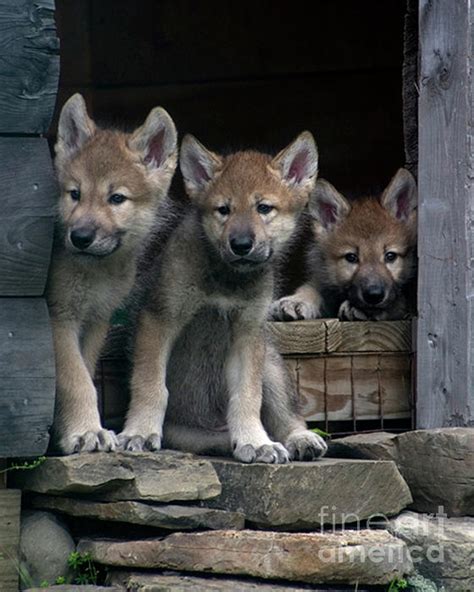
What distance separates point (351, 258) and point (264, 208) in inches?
54.6

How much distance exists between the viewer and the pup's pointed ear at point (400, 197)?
6.38 meters

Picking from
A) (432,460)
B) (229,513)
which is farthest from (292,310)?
(229,513)

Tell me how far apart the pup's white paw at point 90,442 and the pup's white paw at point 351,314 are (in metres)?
1.85

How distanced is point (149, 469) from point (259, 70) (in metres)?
4.19

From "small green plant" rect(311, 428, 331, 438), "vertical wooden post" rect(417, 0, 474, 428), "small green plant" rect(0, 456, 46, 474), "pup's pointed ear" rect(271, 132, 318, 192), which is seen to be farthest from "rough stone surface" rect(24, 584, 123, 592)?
"pup's pointed ear" rect(271, 132, 318, 192)

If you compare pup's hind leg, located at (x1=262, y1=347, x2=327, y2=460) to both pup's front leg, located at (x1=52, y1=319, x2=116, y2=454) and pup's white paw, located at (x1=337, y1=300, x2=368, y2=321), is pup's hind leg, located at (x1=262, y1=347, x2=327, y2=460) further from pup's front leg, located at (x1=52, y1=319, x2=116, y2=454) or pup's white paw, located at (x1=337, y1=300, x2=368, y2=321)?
pup's front leg, located at (x1=52, y1=319, x2=116, y2=454)

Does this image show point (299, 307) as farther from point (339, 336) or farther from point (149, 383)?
point (149, 383)

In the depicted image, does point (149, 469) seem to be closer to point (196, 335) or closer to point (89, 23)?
point (196, 335)

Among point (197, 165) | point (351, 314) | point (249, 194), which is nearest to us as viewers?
point (249, 194)

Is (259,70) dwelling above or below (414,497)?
above

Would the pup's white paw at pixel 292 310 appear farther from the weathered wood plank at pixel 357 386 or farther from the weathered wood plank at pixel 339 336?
the weathered wood plank at pixel 357 386

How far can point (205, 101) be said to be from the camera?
8.05 m

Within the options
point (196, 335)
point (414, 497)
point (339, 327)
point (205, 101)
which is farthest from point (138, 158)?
point (205, 101)

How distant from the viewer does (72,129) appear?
5.12 metres
